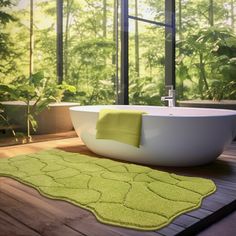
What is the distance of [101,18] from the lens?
18.4ft

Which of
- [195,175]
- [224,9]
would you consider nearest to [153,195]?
[195,175]

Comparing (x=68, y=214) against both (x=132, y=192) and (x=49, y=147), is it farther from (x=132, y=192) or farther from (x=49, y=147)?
(x=49, y=147)

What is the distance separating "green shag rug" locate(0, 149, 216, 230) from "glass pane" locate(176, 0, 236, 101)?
306 centimetres

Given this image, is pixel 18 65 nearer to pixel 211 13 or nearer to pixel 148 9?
pixel 148 9

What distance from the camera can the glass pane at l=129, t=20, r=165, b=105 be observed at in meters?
5.06

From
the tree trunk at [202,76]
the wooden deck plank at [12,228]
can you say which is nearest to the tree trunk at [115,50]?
the tree trunk at [202,76]

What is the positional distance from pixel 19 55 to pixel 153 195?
3.18m

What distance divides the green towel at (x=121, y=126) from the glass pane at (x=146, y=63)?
2120mm

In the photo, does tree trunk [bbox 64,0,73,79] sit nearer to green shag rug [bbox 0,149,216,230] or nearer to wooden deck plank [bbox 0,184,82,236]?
green shag rug [bbox 0,149,216,230]

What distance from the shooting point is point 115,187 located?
6.98 ft

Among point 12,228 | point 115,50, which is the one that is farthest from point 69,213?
point 115,50

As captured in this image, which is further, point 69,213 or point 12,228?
point 69,213

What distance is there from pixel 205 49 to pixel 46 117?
309 cm

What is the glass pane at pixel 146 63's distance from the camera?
199 inches
